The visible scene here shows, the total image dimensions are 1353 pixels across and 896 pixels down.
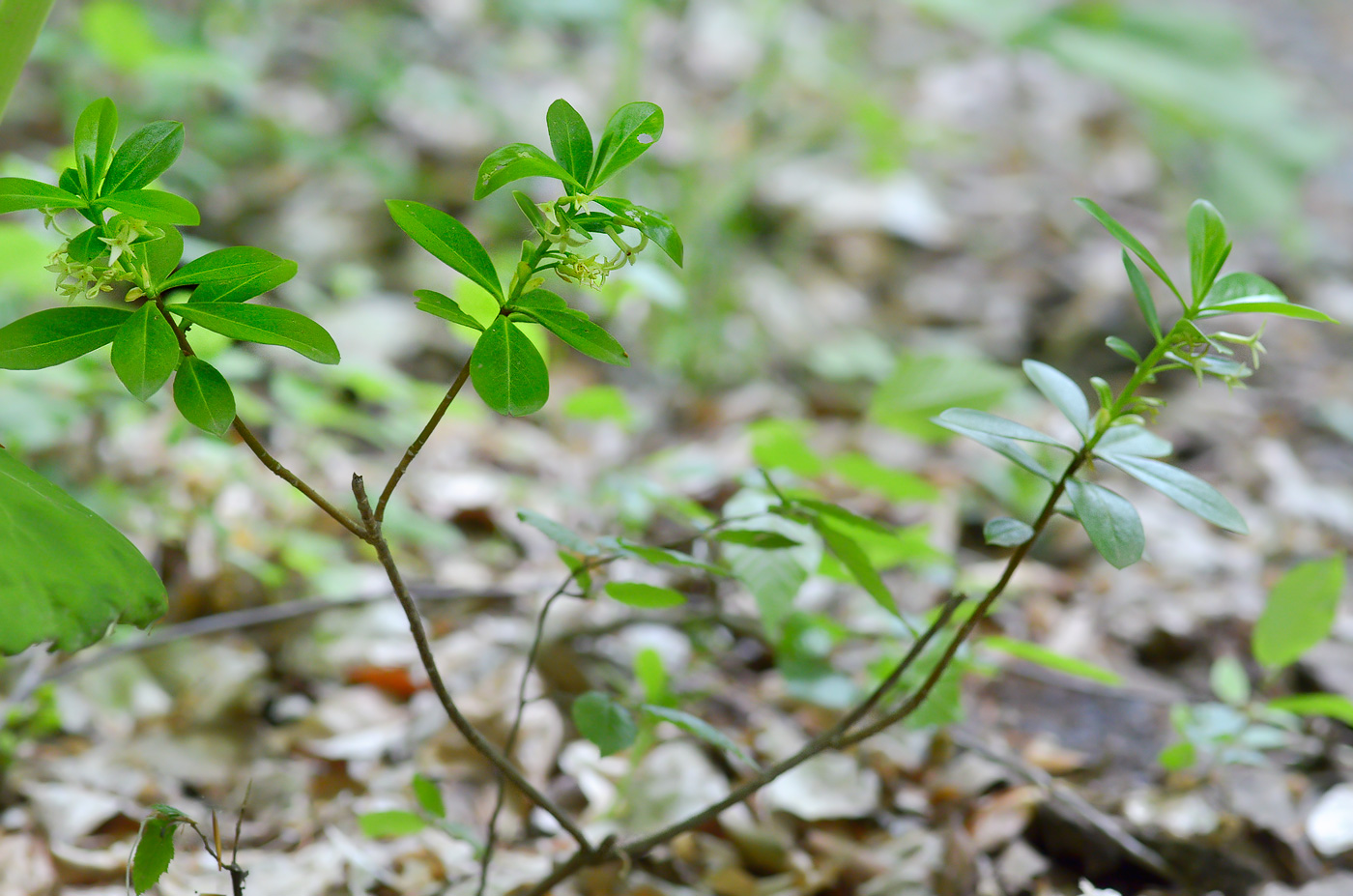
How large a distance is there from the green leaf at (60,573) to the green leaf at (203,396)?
10 centimetres

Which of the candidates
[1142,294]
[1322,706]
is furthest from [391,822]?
[1322,706]

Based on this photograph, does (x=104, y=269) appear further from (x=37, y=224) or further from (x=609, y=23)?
(x=609, y=23)

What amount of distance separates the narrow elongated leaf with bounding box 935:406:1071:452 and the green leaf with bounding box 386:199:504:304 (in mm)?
292

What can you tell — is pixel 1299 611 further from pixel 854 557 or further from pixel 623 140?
pixel 623 140

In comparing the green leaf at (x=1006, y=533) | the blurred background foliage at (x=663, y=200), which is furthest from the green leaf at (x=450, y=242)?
the blurred background foliage at (x=663, y=200)

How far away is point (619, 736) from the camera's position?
2.30ft

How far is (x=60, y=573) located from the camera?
549 mm

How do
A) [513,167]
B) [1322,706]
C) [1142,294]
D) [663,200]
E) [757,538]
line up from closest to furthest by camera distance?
[513,167] < [1142,294] < [757,538] < [1322,706] < [663,200]

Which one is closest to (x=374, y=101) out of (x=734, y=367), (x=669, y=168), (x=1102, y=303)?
(x=669, y=168)

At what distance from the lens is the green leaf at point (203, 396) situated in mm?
554

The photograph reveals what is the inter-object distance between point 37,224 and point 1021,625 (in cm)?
168

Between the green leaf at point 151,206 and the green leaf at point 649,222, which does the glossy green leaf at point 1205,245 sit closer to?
the green leaf at point 649,222

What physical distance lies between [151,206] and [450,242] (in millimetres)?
159

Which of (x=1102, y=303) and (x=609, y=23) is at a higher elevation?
(x=609, y=23)
